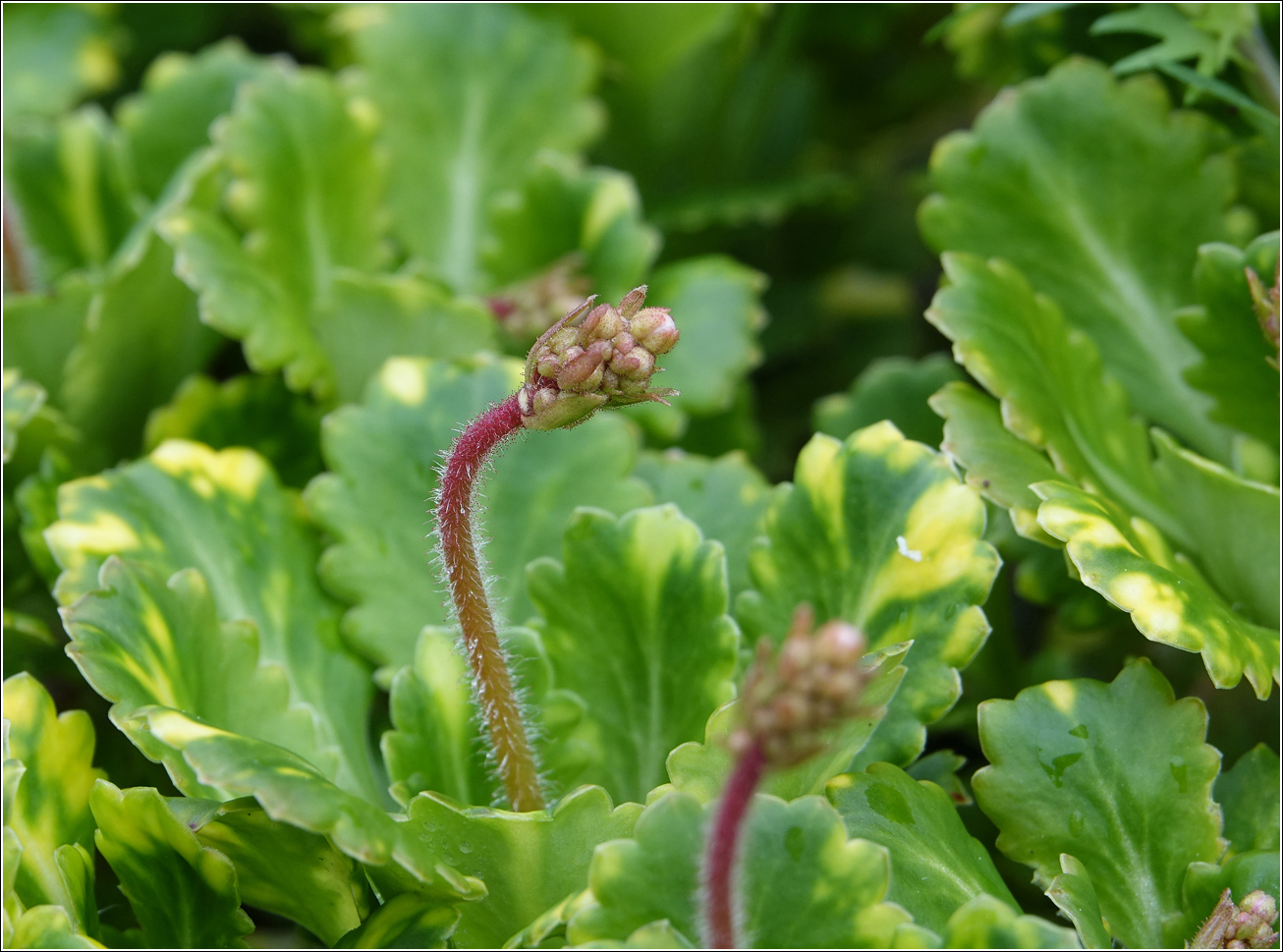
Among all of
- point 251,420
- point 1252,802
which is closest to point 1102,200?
point 1252,802

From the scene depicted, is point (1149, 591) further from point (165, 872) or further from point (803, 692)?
point (165, 872)

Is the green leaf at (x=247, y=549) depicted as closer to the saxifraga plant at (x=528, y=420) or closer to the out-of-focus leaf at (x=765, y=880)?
the saxifraga plant at (x=528, y=420)

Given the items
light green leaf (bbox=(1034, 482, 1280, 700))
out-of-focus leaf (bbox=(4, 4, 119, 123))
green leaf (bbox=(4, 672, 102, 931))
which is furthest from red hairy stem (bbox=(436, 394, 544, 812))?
out-of-focus leaf (bbox=(4, 4, 119, 123))

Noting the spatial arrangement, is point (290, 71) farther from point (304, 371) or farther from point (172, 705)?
point (172, 705)

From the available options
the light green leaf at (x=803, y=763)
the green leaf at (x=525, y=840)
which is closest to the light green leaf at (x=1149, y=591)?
the light green leaf at (x=803, y=763)

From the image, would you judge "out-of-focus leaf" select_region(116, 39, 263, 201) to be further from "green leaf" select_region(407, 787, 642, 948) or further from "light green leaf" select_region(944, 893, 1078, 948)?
"light green leaf" select_region(944, 893, 1078, 948)

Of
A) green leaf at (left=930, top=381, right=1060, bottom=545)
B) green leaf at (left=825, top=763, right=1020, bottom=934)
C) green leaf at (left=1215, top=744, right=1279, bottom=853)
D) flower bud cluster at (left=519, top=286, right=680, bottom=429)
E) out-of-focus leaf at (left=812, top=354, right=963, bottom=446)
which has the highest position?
flower bud cluster at (left=519, top=286, right=680, bottom=429)

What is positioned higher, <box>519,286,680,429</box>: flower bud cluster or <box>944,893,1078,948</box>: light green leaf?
<box>519,286,680,429</box>: flower bud cluster
